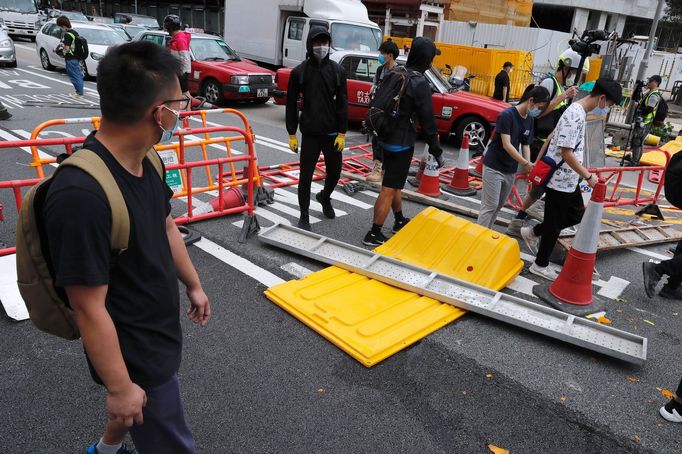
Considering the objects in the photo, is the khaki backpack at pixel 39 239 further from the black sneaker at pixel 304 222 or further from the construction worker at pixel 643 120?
the construction worker at pixel 643 120

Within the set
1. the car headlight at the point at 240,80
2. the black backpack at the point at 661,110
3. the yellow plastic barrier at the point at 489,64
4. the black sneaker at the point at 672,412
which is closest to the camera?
the black sneaker at the point at 672,412

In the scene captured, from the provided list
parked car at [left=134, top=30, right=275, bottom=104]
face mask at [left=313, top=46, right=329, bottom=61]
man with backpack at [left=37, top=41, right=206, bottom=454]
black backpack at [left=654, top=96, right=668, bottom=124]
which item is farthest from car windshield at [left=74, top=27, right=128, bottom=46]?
man with backpack at [left=37, top=41, right=206, bottom=454]

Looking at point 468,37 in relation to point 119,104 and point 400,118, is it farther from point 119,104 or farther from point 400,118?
point 119,104

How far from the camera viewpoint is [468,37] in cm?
2355

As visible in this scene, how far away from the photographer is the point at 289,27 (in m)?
15.5

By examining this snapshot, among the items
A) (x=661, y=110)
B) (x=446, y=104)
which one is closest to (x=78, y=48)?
(x=446, y=104)

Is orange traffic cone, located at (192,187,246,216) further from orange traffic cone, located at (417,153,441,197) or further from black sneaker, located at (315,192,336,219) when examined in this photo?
orange traffic cone, located at (417,153,441,197)

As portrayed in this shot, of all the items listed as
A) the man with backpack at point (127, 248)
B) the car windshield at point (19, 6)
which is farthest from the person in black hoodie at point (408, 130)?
the car windshield at point (19, 6)

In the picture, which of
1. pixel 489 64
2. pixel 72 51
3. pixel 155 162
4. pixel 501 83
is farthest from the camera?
pixel 489 64

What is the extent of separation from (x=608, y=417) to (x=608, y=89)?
8.88 ft

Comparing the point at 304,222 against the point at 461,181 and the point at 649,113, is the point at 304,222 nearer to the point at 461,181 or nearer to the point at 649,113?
the point at 461,181

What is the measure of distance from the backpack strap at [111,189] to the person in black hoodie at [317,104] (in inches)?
154

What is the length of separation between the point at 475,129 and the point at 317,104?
6.03 m

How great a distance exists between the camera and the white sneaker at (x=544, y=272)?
483 centimetres
